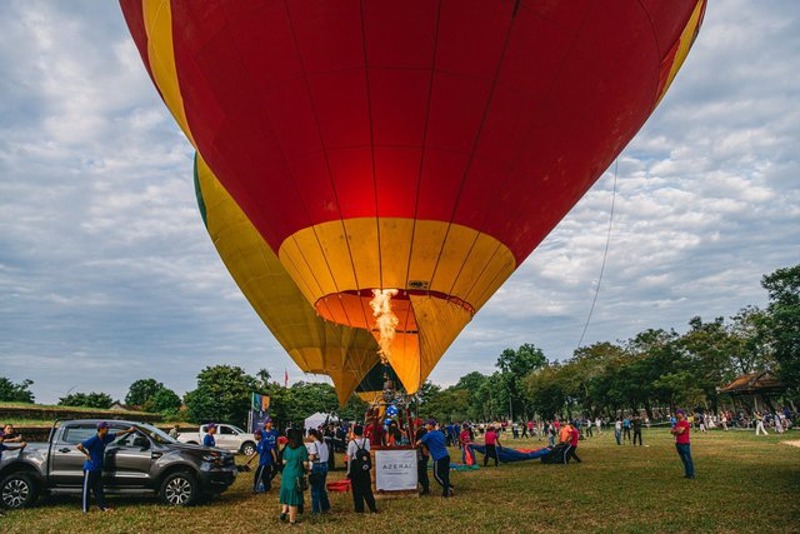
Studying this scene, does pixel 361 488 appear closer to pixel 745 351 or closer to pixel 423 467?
pixel 423 467

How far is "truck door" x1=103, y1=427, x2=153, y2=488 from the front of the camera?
377 inches

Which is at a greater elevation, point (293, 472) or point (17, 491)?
point (293, 472)

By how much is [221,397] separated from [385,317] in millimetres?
39927

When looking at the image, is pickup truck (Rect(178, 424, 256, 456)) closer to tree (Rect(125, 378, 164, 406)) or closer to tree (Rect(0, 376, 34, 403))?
tree (Rect(0, 376, 34, 403))

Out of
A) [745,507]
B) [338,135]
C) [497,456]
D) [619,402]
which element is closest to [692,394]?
[619,402]

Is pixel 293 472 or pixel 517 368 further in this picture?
pixel 517 368

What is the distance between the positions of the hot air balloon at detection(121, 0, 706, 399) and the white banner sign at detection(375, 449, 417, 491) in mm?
1334

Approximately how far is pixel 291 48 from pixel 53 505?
8.63 metres

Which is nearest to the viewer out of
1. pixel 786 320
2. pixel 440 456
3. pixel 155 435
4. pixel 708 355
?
pixel 440 456

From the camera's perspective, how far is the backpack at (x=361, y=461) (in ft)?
28.7

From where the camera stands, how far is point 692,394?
5159cm

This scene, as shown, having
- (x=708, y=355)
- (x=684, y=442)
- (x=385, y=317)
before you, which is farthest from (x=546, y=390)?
(x=385, y=317)

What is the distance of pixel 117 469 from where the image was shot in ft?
31.6

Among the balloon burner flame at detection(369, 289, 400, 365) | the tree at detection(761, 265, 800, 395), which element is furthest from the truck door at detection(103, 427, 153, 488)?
the tree at detection(761, 265, 800, 395)
